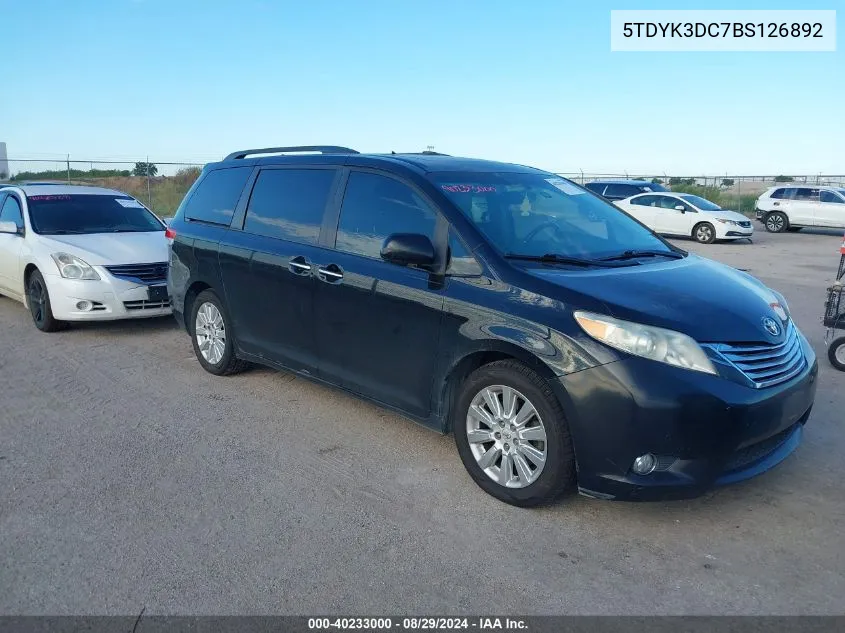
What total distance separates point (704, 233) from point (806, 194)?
658 cm

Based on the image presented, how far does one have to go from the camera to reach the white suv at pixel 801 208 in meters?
24.2

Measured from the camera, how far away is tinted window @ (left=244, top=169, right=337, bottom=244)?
496 centimetres

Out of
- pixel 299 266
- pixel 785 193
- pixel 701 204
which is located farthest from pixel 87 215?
pixel 785 193

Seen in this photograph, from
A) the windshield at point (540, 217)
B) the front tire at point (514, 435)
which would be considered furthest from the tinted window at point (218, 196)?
the front tire at point (514, 435)

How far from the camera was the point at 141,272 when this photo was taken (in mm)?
7730

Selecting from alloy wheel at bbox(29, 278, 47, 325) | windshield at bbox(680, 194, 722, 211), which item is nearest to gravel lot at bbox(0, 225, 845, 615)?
alloy wheel at bbox(29, 278, 47, 325)

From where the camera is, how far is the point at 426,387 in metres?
4.20

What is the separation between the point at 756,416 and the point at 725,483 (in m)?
Result: 0.36

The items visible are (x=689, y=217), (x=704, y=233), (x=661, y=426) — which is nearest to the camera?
(x=661, y=426)

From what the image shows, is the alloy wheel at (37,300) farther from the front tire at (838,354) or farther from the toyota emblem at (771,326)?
the front tire at (838,354)

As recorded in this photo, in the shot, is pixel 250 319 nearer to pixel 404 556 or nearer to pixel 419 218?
pixel 419 218

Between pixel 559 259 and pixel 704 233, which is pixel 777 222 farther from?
pixel 559 259

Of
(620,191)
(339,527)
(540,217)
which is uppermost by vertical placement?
(620,191)

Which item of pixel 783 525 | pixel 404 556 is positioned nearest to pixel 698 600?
pixel 783 525
